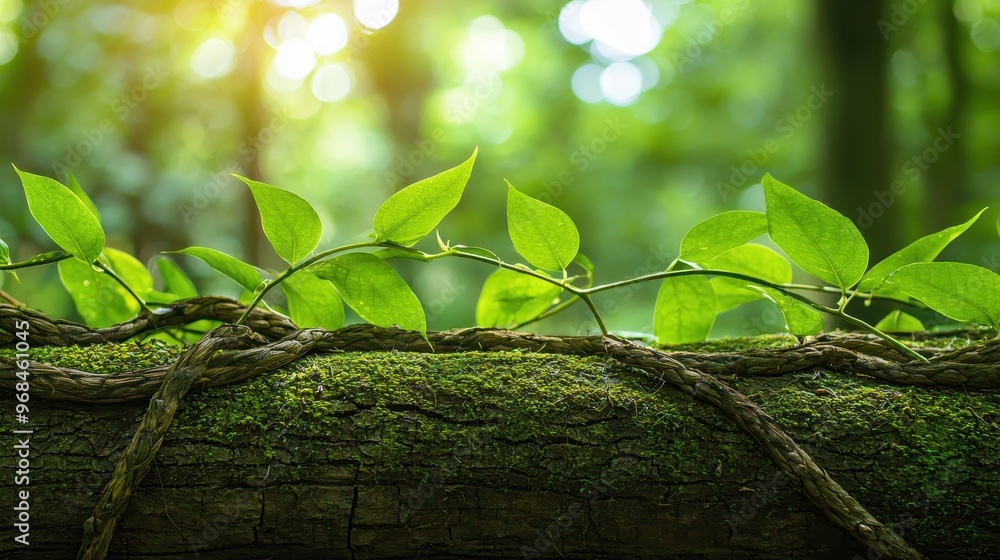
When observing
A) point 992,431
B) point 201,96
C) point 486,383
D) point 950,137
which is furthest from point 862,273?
point 201,96

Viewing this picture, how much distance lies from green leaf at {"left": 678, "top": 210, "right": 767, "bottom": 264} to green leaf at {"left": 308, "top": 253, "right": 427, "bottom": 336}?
0.83 ft

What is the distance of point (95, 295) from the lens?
66 cm

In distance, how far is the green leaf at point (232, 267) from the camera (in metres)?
0.53

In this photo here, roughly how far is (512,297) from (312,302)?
0.66 feet

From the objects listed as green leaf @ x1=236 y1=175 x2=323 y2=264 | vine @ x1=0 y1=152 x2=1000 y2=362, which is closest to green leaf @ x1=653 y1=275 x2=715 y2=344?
vine @ x1=0 y1=152 x2=1000 y2=362

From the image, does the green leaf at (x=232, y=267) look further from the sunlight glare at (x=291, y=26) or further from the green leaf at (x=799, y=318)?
the sunlight glare at (x=291, y=26)

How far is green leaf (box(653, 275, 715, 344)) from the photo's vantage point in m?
0.62

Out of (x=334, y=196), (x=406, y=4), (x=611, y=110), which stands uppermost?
(x=406, y=4)

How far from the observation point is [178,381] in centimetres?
43

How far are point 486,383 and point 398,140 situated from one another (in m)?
3.97

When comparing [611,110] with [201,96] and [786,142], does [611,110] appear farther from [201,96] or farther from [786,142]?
[201,96]

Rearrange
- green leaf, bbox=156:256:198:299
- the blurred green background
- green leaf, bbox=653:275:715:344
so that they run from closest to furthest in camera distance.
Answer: green leaf, bbox=653:275:715:344, green leaf, bbox=156:256:198:299, the blurred green background

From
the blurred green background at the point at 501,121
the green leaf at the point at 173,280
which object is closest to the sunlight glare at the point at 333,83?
the blurred green background at the point at 501,121

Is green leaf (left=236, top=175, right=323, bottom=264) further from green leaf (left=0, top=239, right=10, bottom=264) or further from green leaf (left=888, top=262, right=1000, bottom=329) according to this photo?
green leaf (left=888, top=262, right=1000, bottom=329)
